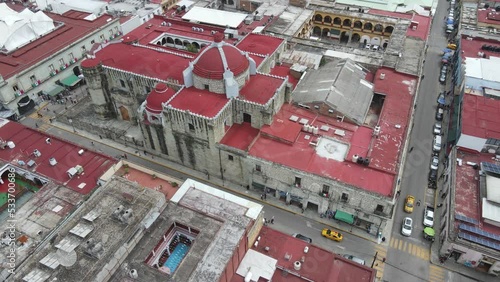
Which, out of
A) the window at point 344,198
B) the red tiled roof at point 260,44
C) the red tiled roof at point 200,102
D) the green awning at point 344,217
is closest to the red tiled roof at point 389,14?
the red tiled roof at point 260,44

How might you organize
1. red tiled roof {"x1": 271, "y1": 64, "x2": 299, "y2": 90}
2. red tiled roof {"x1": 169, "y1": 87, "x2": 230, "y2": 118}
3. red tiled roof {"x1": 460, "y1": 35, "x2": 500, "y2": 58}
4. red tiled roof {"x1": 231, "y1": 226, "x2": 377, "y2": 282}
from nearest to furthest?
red tiled roof {"x1": 231, "y1": 226, "x2": 377, "y2": 282} → red tiled roof {"x1": 169, "y1": 87, "x2": 230, "y2": 118} → red tiled roof {"x1": 271, "y1": 64, "x2": 299, "y2": 90} → red tiled roof {"x1": 460, "y1": 35, "x2": 500, "y2": 58}

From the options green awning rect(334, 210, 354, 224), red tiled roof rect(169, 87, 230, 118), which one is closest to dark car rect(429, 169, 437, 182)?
green awning rect(334, 210, 354, 224)

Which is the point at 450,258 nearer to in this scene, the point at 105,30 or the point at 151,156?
the point at 151,156

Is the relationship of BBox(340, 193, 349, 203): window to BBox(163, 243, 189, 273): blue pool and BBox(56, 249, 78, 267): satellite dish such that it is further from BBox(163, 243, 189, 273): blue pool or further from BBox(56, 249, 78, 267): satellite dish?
BBox(56, 249, 78, 267): satellite dish

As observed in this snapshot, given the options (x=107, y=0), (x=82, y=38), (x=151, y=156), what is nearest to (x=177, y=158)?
(x=151, y=156)

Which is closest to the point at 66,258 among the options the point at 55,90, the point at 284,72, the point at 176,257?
the point at 176,257

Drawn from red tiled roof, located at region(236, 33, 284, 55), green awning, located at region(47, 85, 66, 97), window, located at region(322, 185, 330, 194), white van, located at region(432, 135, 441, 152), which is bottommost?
white van, located at region(432, 135, 441, 152)
